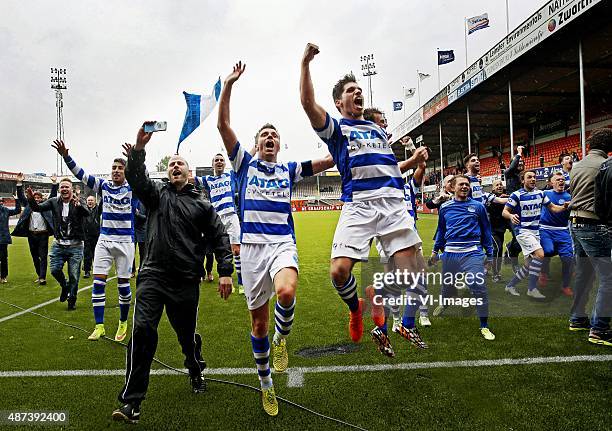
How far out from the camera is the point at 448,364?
4363 millimetres

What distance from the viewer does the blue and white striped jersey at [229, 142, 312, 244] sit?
12.5 feet

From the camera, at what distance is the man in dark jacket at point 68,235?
25.2 feet

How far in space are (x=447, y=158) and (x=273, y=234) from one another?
52.9 m

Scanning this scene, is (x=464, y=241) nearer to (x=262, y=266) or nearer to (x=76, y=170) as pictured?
(x=262, y=266)

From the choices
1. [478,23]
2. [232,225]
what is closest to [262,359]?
[232,225]

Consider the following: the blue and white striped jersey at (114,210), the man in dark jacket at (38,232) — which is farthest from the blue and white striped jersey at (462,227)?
the man in dark jacket at (38,232)

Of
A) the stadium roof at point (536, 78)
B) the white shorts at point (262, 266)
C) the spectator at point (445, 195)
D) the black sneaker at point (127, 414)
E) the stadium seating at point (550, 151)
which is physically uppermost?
the stadium roof at point (536, 78)

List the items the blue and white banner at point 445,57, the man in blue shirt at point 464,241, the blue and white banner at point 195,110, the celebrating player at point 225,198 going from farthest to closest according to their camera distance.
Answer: the blue and white banner at point 445,57 → the celebrating player at point 225,198 → the blue and white banner at point 195,110 → the man in blue shirt at point 464,241

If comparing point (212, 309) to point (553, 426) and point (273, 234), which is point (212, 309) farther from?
point (553, 426)

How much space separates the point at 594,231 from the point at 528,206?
2.69 meters

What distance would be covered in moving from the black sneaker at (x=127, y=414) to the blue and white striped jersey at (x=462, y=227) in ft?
14.1

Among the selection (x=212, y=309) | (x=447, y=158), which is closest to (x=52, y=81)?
(x=447, y=158)

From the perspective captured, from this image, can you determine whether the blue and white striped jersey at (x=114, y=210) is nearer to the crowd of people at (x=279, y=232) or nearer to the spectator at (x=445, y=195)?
the crowd of people at (x=279, y=232)

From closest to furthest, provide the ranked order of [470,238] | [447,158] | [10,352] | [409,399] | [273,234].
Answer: [409,399]
[273,234]
[10,352]
[470,238]
[447,158]
